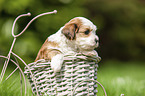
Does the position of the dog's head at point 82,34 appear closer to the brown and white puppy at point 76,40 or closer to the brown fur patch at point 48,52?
the brown and white puppy at point 76,40

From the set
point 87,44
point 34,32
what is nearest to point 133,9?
point 34,32

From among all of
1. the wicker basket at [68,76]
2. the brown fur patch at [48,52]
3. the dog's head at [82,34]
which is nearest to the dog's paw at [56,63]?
the wicker basket at [68,76]

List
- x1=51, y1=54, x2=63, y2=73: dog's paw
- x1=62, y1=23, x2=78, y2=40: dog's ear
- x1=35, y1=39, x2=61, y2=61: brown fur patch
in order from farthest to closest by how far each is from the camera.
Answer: x1=62, y1=23, x2=78, y2=40: dog's ear
x1=35, y1=39, x2=61, y2=61: brown fur patch
x1=51, y1=54, x2=63, y2=73: dog's paw

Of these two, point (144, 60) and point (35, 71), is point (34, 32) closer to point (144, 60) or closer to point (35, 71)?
point (35, 71)

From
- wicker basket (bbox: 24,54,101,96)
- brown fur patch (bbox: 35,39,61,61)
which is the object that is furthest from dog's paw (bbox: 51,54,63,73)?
brown fur patch (bbox: 35,39,61,61)

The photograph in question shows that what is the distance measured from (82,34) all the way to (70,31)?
0.48 ft

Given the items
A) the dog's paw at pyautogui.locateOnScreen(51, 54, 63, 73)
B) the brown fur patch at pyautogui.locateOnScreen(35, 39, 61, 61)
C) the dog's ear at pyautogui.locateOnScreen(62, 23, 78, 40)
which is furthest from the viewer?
the dog's ear at pyautogui.locateOnScreen(62, 23, 78, 40)

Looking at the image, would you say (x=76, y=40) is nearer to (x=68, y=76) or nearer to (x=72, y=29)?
(x=72, y=29)

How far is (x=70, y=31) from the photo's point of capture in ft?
8.75

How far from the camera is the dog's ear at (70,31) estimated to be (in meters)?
2.67

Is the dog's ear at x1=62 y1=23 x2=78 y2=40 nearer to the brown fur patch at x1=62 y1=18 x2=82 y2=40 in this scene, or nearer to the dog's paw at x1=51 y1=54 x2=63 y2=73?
the brown fur patch at x1=62 y1=18 x2=82 y2=40

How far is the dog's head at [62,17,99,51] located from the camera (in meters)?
2.67

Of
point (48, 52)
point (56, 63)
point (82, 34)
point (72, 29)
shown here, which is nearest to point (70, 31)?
point (72, 29)

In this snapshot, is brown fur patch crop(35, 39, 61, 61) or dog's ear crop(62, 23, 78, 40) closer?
brown fur patch crop(35, 39, 61, 61)
